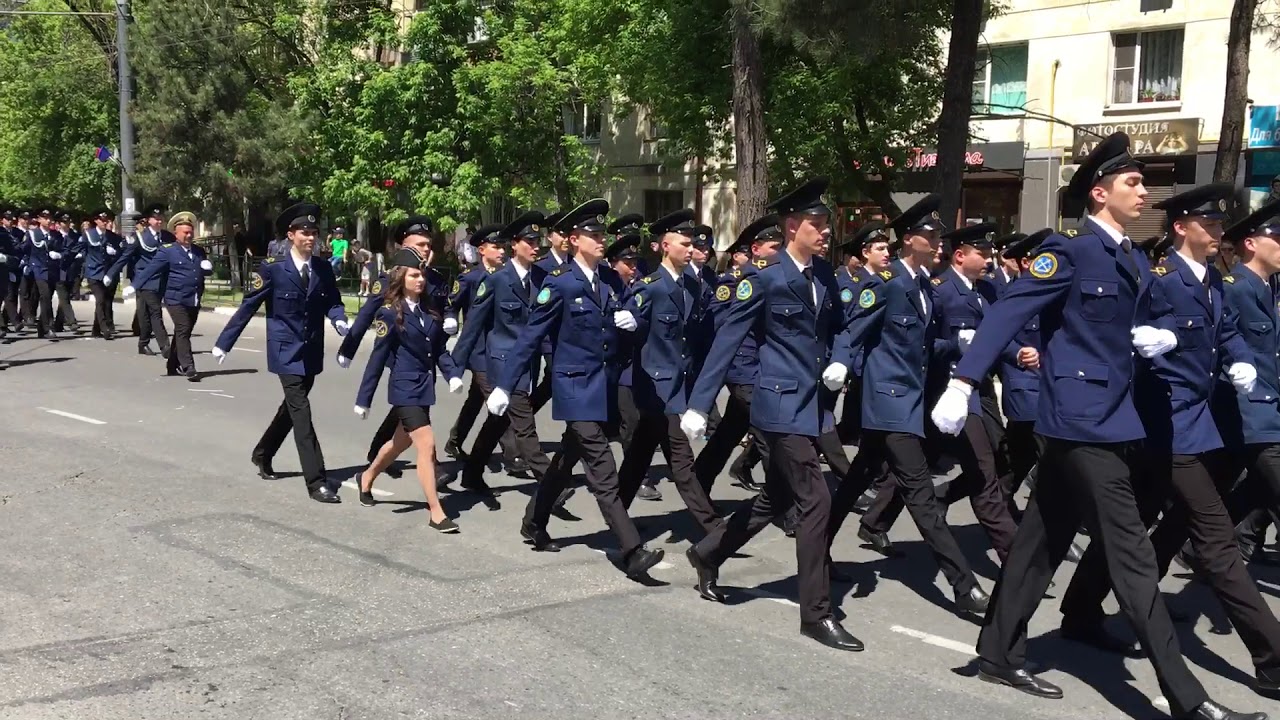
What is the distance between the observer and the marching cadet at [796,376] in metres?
5.89

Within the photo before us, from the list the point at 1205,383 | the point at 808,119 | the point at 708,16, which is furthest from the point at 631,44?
the point at 1205,383

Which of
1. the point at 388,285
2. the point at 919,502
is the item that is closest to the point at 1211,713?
the point at 919,502

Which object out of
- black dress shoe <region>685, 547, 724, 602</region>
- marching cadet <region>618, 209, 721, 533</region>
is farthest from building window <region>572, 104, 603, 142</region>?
black dress shoe <region>685, 547, 724, 602</region>

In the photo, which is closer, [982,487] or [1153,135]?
[982,487]

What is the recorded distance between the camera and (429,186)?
89.6 ft

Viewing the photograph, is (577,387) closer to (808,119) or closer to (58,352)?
(58,352)

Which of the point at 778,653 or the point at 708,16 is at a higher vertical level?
the point at 708,16

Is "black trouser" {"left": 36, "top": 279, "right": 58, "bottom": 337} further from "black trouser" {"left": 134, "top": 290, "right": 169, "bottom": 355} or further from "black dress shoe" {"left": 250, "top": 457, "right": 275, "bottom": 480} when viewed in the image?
"black dress shoe" {"left": 250, "top": 457, "right": 275, "bottom": 480}

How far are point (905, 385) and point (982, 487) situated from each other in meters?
0.77

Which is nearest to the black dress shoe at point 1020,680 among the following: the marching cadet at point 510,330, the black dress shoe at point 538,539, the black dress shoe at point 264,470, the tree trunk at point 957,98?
the black dress shoe at point 538,539

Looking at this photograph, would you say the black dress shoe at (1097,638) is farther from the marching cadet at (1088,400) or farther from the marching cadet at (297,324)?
the marching cadet at (297,324)

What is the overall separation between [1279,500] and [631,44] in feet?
64.5

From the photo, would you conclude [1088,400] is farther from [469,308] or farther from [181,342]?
[181,342]

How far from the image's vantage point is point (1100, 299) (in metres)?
5.03
